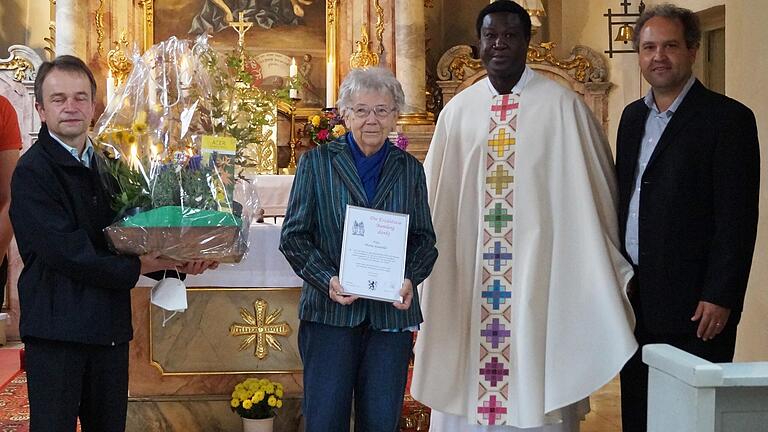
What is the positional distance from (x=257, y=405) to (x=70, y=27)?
508 centimetres

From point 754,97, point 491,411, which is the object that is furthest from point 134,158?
point 754,97

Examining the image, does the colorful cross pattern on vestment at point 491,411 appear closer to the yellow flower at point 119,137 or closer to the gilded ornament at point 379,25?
the yellow flower at point 119,137

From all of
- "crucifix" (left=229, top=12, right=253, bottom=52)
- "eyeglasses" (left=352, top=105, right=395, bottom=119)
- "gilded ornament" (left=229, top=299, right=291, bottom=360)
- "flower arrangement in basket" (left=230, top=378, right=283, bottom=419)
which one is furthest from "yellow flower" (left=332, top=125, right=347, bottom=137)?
"eyeglasses" (left=352, top=105, right=395, bottom=119)

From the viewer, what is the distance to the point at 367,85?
2.88m

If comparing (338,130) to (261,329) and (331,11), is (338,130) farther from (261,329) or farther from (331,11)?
(331,11)

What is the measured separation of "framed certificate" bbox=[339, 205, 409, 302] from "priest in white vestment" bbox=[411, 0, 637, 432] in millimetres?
675

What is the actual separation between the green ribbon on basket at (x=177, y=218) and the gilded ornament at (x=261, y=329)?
167cm

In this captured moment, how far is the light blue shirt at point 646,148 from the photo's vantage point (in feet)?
10.6

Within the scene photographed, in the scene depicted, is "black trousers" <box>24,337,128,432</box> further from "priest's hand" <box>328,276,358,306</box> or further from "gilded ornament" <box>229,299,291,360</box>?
"gilded ornament" <box>229,299,291,360</box>

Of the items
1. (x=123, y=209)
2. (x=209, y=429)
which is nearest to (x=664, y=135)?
(x=123, y=209)

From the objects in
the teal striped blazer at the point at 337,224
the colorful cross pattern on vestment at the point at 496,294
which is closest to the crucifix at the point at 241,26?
the colorful cross pattern on vestment at the point at 496,294

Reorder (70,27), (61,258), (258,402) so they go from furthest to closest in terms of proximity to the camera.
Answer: (70,27)
(258,402)
(61,258)

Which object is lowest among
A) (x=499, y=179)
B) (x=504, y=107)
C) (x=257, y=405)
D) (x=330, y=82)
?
(x=257, y=405)

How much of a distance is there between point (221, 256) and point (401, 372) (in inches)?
25.5
